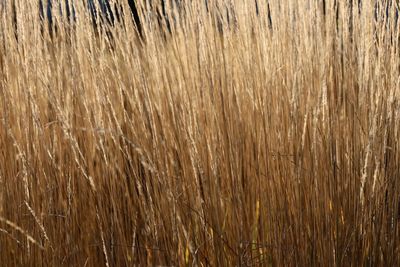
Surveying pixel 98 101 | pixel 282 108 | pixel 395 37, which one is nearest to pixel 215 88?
pixel 282 108

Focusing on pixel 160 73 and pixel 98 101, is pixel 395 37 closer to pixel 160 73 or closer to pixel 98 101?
pixel 160 73

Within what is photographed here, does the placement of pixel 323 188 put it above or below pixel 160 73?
below

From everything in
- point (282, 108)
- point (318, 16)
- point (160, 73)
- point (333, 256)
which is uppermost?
point (318, 16)

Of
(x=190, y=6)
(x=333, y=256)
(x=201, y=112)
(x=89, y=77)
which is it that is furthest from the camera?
(x=89, y=77)

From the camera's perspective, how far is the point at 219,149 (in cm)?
212

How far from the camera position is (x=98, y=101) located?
7.49ft

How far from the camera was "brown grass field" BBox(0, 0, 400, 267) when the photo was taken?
2.02m

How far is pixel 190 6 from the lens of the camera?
2.40 meters

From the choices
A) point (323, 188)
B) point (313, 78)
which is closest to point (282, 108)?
point (313, 78)

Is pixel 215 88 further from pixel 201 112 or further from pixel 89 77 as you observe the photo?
pixel 89 77

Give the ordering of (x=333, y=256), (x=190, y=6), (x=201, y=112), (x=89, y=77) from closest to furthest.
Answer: (x=333, y=256)
(x=201, y=112)
(x=190, y=6)
(x=89, y=77)

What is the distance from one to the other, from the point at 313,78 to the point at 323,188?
421 mm

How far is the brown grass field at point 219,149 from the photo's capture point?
6.63 feet

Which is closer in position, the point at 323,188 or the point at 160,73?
the point at 323,188
